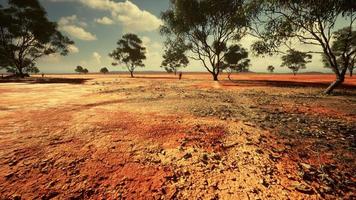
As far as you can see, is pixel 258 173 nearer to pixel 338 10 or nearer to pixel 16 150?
pixel 16 150

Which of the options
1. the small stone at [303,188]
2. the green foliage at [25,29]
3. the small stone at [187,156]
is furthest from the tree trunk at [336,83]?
the green foliage at [25,29]

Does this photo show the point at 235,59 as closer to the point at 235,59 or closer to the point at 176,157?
the point at 235,59

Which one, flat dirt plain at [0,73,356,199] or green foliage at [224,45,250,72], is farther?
green foliage at [224,45,250,72]

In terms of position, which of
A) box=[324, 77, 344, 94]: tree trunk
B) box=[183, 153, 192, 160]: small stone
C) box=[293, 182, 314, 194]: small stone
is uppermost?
box=[324, 77, 344, 94]: tree trunk

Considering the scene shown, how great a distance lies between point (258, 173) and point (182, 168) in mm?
1714

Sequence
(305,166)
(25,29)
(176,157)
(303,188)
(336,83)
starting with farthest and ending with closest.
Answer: (25,29)
(336,83)
(176,157)
(305,166)
(303,188)

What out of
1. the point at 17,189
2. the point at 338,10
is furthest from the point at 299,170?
the point at 338,10

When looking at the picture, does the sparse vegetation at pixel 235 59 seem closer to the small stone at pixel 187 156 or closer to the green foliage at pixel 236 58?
the green foliage at pixel 236 58

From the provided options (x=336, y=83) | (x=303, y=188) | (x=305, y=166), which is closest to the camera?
(x=303, y=188)

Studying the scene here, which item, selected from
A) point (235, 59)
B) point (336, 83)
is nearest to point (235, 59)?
point (235, 59)

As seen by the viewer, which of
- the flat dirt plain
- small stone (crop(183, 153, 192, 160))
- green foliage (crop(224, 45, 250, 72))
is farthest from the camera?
green foliage (crop(224, 45, 250, 72))

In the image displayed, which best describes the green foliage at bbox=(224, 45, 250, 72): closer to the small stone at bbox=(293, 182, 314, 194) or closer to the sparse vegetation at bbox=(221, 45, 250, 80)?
the sparse vegetation at bbox=(221, 45, 250, 80)

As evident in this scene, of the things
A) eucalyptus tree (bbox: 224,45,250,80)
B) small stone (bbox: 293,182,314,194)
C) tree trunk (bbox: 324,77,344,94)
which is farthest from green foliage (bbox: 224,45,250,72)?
small stone (bbox: 293,182,314,194)

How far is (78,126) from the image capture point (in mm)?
7363
